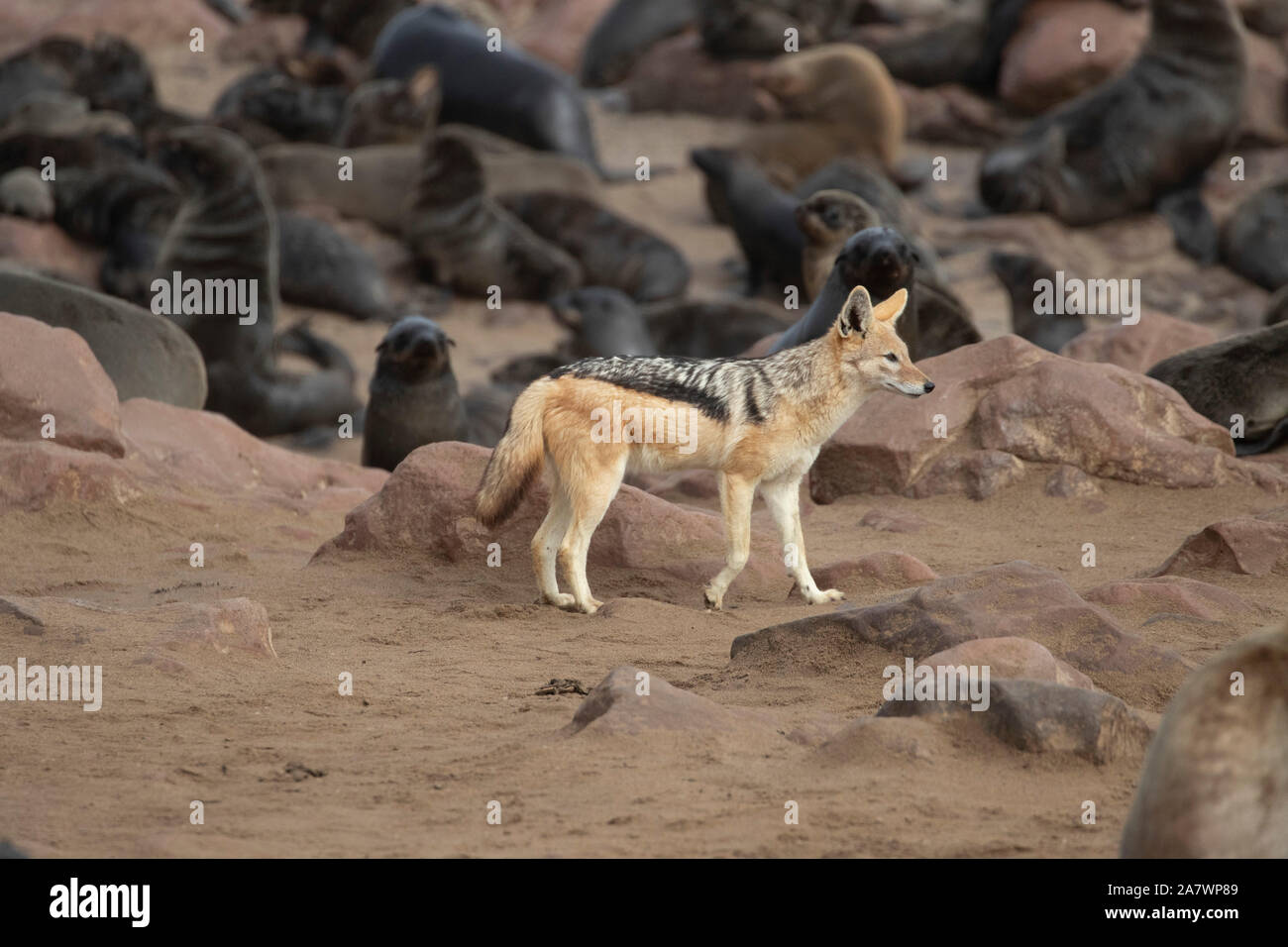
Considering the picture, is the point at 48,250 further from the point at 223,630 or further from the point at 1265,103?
the point at 1265,103

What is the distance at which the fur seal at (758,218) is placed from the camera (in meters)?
16.3

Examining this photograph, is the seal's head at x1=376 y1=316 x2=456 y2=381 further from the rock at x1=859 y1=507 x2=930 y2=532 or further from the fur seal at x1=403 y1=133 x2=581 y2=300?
the fur seal at x1=403 y1=133 x2=581 y2=300

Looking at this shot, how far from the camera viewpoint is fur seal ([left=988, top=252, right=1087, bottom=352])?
14.3 metres

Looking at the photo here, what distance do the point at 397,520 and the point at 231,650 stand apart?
1.80 meters

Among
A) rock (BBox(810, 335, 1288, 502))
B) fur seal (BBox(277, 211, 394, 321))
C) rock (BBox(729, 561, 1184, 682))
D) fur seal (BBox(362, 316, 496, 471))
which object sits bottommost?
rock (BBox(729, 561, 1184, 682))

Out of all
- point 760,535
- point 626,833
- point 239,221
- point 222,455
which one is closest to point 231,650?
point 626,833

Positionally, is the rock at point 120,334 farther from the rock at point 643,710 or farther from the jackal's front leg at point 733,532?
the rock at point 643,710

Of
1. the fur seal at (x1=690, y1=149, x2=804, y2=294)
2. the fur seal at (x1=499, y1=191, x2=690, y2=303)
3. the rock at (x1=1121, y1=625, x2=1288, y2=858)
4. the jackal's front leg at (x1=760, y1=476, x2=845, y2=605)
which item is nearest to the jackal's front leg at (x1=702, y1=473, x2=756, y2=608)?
the jackal's front leg at (x1=760, y1=476, x2=845, y2=605)

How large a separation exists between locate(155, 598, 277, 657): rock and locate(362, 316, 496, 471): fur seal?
4492 millimetres

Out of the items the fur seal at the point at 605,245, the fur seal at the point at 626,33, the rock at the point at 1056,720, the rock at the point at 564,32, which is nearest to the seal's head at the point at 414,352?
the rock at the point at 1056,720

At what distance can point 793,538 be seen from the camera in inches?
237

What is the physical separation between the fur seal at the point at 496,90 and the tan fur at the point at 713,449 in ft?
47.7

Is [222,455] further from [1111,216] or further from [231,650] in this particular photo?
[1111,216]

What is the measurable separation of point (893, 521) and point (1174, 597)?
207 centimetres
